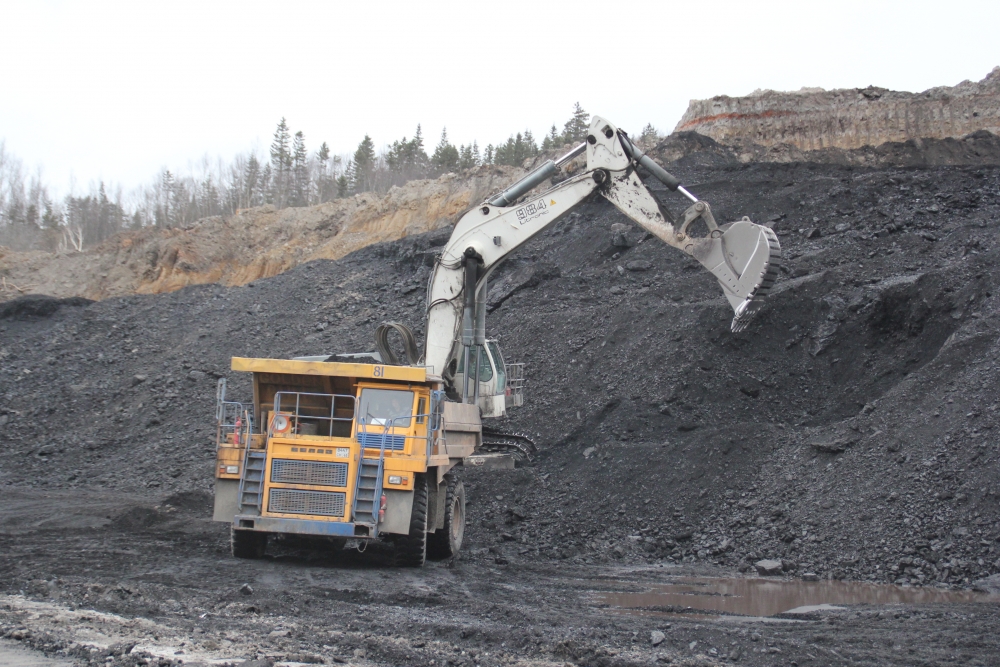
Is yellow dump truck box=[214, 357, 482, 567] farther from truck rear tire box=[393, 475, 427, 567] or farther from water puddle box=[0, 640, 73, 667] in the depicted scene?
water puddle box=[0, 640, 73, 667]

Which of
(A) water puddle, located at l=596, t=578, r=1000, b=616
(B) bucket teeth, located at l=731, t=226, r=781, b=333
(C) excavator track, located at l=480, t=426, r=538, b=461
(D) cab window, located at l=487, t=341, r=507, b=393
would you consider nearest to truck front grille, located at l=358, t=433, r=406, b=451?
(A) water puddle, located at l=596, t=578, r=1000, b=616

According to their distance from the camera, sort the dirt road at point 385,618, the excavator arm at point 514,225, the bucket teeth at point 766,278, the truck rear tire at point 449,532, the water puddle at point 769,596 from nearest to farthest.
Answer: the dirt road at point 385,618 → the water puddle at point 769,596 → the truck rear tire at point 449,532 → the bucket teeth at point 766,278 → the excavator arm at point 514,225

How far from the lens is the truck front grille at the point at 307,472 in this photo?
368 inches

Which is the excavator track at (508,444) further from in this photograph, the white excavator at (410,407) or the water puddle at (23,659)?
the water puddle at (23,659)

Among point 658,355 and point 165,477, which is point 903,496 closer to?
point 658,355

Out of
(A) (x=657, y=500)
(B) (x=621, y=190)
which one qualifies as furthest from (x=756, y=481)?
(B) (x=621, y=190)

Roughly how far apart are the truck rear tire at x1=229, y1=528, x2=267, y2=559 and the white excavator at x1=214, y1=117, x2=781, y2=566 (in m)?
0.01

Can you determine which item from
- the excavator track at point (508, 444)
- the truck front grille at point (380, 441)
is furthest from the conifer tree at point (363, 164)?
the truck front grille at point (380, 441)

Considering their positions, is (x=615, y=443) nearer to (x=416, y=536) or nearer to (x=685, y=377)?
(x=685, y=377)

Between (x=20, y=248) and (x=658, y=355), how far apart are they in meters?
53.9

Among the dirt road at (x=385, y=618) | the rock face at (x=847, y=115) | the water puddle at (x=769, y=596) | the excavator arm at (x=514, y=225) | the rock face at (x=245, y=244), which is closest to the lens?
the dirt road at (x=385, y=618)

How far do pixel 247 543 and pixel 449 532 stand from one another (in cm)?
229

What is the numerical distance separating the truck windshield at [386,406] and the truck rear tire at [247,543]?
69.0 inches

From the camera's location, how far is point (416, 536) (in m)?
9.66
